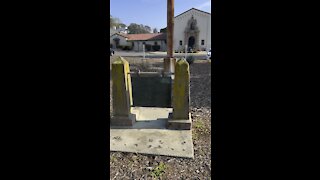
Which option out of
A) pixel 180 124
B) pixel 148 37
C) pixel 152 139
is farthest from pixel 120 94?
pixel 148 37

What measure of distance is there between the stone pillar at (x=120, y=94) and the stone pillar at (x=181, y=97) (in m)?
0.88

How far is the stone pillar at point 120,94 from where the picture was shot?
4.64m

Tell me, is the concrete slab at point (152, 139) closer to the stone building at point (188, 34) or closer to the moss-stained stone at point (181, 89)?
the moss-stained stone at point (181, 89)

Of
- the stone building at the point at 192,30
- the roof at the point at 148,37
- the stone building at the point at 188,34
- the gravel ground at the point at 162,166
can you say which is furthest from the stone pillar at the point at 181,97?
the roof at the point at 148,37

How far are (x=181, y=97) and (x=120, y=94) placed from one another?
3.94 feet

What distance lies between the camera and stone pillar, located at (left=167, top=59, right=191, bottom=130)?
4.53 metres

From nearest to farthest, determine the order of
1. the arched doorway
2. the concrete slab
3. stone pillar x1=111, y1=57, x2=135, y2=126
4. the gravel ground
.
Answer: the gravel ground, the concrete slab, stone pillar x1=111, y1=57, x2=135, y2=126, the arched doorway

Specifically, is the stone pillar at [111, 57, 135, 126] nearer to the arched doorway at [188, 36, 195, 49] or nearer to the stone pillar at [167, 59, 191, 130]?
the stone pillar at [167, 59, 191, 130]

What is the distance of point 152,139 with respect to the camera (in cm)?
420

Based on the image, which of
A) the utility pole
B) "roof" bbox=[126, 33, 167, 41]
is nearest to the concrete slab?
the utility pole

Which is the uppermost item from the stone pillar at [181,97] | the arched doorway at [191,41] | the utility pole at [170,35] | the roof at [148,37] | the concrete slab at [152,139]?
the roof at [148,37]

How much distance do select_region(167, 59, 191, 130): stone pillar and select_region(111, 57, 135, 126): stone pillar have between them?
2.90ft

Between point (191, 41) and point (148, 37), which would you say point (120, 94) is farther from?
point (148, 37)
